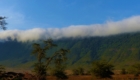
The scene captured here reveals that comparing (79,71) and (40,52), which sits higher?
(40,52)

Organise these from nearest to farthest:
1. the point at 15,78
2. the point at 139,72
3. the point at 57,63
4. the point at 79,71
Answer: the point at 15,78, the point at 57,63, the point at 139,72, the point at 79,71

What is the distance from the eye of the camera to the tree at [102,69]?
60.0 metres

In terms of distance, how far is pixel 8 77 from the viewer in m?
23.4

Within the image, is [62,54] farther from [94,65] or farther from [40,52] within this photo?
[94,65]

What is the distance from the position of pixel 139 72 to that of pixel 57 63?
33478 mm

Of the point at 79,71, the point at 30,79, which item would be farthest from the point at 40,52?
the point at 79,71

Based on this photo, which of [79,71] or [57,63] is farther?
[79,71]

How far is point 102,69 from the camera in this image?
2375 inches

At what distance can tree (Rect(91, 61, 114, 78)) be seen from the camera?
60025 mm

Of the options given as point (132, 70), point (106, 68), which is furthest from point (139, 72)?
point (106, 68)

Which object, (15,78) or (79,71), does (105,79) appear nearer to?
(15,78)

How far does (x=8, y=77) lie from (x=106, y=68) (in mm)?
39487

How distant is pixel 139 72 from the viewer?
7806 cm

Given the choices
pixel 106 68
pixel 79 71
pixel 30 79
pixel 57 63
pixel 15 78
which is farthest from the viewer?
pixel 79 71
